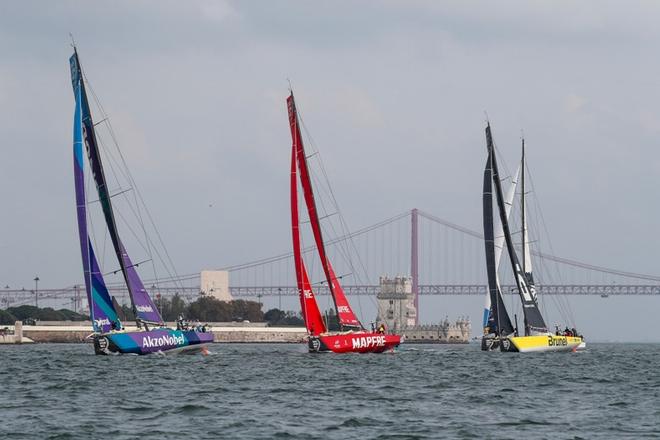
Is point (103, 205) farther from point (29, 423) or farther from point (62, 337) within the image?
point (62, 337)

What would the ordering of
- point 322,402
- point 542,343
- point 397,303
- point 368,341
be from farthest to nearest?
point 397,303, point 542,343, point 368,341, point 322,402

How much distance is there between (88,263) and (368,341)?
35.7ft

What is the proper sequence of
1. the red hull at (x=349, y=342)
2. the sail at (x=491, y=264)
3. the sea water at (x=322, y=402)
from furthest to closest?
1. the sail at (x=491, y=264)
2. the red hull at (x=349, y=342)
3. the sea water at (x=322, y=402)

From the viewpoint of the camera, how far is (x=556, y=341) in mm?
58969

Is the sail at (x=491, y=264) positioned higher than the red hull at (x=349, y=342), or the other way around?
the sail at (x=491, y=264)

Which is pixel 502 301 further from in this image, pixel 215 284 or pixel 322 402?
pixel 215 284

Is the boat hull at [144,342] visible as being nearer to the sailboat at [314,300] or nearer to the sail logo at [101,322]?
the sail logo at [101,322]

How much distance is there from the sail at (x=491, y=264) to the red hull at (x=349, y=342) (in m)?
8.55

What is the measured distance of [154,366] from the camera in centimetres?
4175

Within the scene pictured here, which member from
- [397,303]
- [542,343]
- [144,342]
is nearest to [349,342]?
[144,342]

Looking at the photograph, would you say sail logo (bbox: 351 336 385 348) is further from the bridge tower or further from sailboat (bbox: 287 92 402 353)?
the bridge tower

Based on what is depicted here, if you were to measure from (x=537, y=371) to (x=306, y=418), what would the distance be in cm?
1802

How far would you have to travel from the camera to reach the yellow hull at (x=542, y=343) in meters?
55.6

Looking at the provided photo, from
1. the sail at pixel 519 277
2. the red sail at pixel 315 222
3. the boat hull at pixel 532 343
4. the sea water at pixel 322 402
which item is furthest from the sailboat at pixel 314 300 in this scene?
the sail at pixel 519 277
